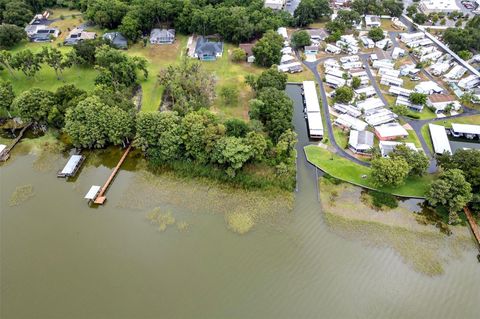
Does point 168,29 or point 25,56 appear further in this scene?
point 168,29

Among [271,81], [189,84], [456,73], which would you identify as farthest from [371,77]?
[189,84]

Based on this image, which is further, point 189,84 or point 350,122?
point 189,84

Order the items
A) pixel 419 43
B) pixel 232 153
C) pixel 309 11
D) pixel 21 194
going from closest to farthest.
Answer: pixel 232 153 → pixel 21 194 → pixel 419 43 → pixel 309 11

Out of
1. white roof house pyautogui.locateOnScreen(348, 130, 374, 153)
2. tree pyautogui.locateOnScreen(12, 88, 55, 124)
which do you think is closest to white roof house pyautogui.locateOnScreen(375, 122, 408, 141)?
white roof house pyautogui.locateOnScreen(348, 130, 374, 153)

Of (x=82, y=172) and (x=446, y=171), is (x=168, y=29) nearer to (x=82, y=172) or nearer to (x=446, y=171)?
(x=82, y=172)

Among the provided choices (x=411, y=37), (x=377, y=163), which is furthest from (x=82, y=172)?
(x=411, y=37)

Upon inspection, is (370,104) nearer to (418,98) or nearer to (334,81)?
(418,98)
